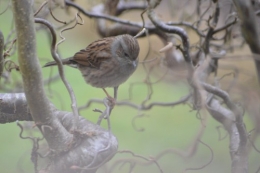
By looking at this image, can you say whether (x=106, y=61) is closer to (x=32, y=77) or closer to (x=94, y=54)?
(x=94, y=54)

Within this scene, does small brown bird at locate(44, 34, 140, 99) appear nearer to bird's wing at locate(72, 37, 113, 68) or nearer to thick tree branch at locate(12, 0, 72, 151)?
bird's wing at locate(72, 37, 113, 68)

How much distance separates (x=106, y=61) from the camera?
207 cm

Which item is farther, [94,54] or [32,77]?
[94,54]

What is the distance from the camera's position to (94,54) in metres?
2.03

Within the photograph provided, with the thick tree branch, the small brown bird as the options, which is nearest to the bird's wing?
the small brown bird

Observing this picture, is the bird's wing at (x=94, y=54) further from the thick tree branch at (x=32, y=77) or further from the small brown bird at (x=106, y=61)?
the thick tree branch at (x=32, y=77)

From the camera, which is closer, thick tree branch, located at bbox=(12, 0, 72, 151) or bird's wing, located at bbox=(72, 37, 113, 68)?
thick tree branch, located at bbox=(12, 0, 72, 151)

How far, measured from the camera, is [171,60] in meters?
2.28

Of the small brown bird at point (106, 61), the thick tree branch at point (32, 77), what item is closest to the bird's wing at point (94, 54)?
the small brown bird at point (106, 61)

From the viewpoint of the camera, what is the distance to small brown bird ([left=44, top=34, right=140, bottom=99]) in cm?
194

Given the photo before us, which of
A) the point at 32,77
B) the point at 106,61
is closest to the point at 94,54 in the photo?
the point at 106,61

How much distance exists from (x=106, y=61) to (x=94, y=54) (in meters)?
0.07

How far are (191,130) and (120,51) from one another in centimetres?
229

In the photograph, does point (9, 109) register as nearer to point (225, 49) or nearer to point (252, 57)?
point (252, 57)
